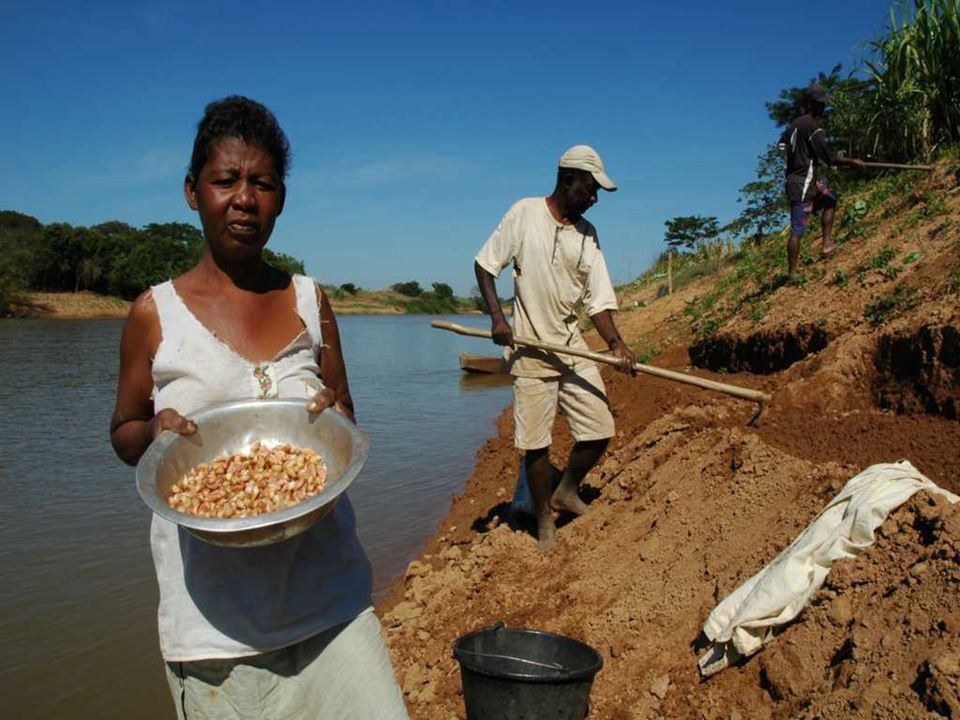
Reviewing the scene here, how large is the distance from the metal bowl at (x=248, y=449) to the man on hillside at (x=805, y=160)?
7038 mm

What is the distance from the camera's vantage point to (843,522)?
114 inches

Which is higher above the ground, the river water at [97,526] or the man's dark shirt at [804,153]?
the man's dark shirt at [804,153]

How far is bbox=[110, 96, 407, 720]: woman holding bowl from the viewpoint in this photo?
5.52 feet

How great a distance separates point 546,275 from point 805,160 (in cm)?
464

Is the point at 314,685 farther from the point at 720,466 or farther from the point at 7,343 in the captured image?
the point at 7,343

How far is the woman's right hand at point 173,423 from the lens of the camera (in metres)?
1.62

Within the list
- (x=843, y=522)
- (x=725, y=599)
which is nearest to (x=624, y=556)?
(x=725, y=599)

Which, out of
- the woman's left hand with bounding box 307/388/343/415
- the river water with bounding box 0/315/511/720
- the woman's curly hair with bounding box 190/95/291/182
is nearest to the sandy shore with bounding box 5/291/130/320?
the river water with bounding box 0/315/511/720

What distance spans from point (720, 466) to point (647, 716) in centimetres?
191

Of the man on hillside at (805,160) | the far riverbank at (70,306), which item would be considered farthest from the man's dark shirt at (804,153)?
the far riverbank at (70,306)

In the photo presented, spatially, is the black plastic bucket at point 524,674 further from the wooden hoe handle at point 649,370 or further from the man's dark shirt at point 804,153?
the man's dark shirt at point 804,153

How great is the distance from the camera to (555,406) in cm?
463

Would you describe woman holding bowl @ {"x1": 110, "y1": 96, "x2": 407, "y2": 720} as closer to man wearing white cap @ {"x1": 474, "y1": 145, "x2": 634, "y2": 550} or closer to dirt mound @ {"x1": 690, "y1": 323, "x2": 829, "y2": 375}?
man wearing white cap @ {"x1": 474, "y1": 145, "x2": 634, "y2": 550}

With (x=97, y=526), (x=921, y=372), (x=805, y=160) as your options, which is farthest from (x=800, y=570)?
(x=97, y=526)
